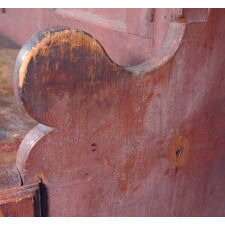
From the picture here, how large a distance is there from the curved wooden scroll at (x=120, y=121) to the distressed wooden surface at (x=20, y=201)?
0.06 feet

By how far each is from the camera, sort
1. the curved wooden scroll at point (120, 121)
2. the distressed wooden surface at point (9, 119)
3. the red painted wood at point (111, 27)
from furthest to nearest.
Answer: the red painted wood at point (111, 27)
the distressed wooden surface at point (9, 119)
the curved wooden scroll at point (120, 121)

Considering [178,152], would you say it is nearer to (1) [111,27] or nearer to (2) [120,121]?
(2) [120,121]

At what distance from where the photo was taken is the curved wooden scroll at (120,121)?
0.55 metres

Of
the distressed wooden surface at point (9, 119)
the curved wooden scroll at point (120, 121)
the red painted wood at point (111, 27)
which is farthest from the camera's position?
the red painted wood at point (111, 27)

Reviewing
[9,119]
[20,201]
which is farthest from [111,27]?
[20,201]

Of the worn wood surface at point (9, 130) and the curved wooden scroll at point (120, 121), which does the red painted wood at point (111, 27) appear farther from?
the worn wood surface at point (9, 130)

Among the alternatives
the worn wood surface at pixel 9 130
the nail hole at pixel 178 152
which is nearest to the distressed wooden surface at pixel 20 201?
the worn wood surface at pixel 9 130

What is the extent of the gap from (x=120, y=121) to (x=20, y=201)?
0.70 ft

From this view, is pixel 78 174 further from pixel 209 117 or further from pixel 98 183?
pixel 209 117

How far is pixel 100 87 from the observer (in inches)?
23.2

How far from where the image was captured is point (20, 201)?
1.99 ft

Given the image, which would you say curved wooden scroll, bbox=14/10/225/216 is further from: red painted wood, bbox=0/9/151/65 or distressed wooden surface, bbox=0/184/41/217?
red painted wood, bbox=0/9/151/65
